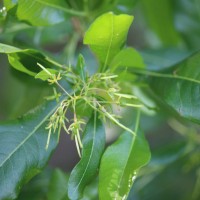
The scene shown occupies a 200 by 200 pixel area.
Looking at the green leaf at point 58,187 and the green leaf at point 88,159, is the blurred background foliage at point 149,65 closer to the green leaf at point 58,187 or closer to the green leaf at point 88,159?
the green leaf at point 58,187

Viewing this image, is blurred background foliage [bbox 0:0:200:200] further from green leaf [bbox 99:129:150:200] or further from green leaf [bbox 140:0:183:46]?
green leaf [bbox 99:129:150:200]

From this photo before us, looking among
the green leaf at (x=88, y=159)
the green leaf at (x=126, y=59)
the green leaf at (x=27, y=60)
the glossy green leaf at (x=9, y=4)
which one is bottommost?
the green leaf at (x=88, y=159)

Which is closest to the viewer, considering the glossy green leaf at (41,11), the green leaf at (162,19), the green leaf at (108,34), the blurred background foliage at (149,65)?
the green leaf at (108,34)

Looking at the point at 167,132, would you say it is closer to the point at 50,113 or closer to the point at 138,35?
the point at 138,35

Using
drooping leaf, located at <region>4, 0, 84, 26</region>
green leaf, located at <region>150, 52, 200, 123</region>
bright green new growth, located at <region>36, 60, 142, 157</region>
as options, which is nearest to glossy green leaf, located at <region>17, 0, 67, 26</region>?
drooping leaf, located at <region>4, 0, 84, 26</region>

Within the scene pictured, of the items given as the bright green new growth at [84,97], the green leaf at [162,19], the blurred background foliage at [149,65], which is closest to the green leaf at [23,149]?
the bright green new growth at [84,97]

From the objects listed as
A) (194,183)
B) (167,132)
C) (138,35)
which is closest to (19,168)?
(194,183)

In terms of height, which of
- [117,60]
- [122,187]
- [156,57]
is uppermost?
[117,60]
